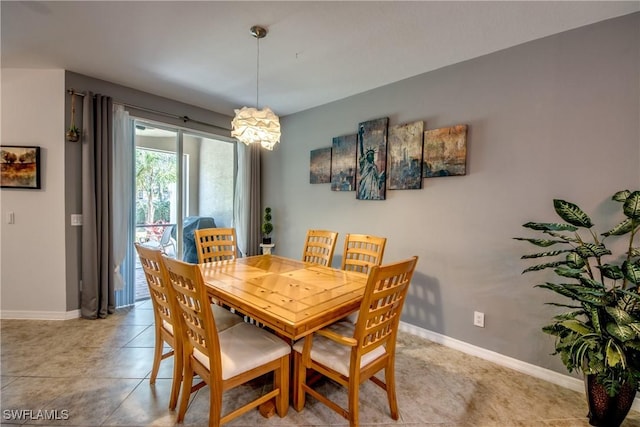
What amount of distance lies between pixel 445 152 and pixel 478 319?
1540 mm

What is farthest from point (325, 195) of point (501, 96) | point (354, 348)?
point (354, 348)

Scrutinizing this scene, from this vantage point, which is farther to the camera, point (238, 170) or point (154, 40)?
point (238, 170)

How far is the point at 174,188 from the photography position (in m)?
3.79

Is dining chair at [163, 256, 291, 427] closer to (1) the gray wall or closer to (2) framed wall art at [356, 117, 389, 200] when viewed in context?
(1) the gray wall

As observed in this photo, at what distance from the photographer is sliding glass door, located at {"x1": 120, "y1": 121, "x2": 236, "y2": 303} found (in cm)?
355

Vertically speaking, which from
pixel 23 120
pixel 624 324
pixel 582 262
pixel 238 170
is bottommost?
pixel 624 324

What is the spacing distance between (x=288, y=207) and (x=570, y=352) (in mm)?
3399

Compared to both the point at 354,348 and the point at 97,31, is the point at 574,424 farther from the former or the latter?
the point at 97,31

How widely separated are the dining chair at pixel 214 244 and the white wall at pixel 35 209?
5.22 ft

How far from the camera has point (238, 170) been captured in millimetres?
4367

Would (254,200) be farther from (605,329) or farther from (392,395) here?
(605,329)

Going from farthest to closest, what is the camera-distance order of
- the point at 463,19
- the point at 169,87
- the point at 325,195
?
the point at 325,195 → the point at 169,87 → the point at 463,19

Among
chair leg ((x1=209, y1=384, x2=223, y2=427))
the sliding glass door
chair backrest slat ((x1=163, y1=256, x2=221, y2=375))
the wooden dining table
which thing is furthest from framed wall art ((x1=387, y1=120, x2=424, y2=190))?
the sliding glass door

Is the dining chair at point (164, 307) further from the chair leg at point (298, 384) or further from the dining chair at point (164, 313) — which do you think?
the chair leg at point (298, 384)
